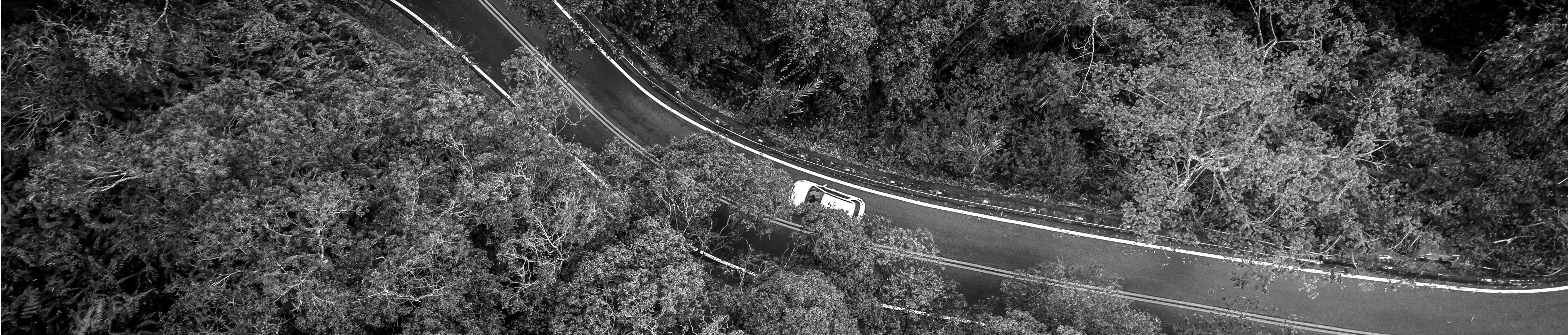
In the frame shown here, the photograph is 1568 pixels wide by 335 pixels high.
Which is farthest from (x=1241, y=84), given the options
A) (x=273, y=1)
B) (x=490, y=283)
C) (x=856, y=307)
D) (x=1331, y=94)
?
(x=273, y=1)

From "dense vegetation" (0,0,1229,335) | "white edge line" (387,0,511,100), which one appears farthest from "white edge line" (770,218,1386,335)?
"white edge line" (387,0,511,100)

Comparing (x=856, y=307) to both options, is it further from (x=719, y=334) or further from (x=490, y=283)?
(x=490, y=283)

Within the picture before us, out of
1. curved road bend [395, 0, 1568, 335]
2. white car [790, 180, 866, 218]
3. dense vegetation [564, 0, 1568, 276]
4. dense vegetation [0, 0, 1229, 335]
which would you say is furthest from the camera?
curved road bend [395, 0, 1568, 335]

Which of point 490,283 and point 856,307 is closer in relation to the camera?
point 490,283

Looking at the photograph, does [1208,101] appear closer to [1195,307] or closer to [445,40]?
[1195,307]

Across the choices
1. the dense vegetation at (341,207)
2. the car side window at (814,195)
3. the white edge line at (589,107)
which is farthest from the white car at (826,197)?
the white edge line at (589,107)

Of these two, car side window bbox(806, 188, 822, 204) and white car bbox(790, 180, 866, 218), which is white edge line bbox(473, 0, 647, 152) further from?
car side window bbox(806, 188, 822, 204)

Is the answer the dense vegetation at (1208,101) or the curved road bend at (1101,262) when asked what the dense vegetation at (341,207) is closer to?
the curved road bend at (1101,262)

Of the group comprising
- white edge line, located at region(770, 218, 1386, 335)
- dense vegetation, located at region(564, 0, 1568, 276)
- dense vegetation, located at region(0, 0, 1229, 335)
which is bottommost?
dense vegetation, located at region(0, 0, 1229, 335)
